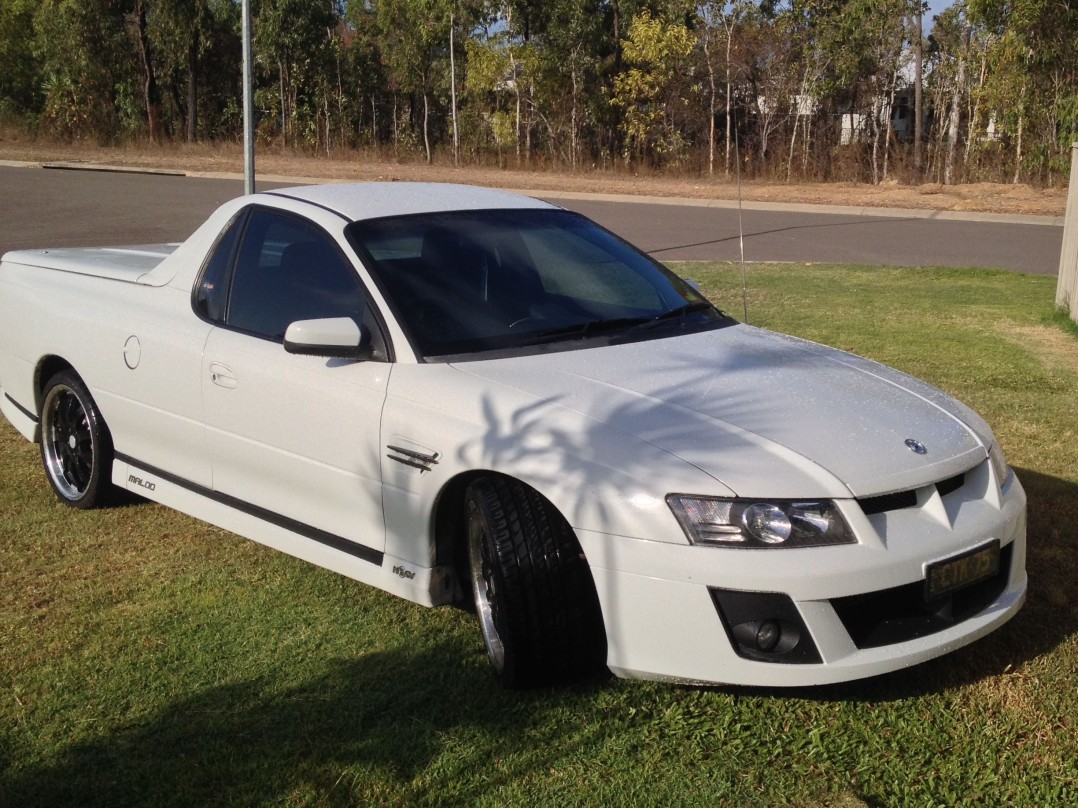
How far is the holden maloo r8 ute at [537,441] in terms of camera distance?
338 centimetres

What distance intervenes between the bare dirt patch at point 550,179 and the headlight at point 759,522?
2218cm

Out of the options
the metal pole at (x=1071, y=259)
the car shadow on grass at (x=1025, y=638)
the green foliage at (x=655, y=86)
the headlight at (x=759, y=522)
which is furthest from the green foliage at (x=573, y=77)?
the headlight at (x=759, y=522)

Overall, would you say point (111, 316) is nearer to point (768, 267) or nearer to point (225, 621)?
point (225, 621)

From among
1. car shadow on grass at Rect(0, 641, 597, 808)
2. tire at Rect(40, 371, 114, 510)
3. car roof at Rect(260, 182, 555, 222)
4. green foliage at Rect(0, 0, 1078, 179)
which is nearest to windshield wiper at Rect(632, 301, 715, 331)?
car roof at Rect(260, 182, 555, 222)

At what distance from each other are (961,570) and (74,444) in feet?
13.5

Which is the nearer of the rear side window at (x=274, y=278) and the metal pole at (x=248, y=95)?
the rear side window at (x=274, y=278)

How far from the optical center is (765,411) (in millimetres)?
3760

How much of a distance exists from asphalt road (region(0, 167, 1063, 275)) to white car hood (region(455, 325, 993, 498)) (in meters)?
12.1

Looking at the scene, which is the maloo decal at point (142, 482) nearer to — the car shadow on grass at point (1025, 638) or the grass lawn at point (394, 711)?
the grass lawn at point (394, 711)

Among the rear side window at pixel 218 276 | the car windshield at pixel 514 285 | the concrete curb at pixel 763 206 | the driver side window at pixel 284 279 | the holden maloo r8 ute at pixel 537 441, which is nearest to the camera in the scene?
the holden maloo r8 ute at pixel 537 441

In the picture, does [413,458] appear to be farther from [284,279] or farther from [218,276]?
[218,276]

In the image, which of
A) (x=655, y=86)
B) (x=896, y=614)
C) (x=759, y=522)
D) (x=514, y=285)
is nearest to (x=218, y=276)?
(x=514, y=285)

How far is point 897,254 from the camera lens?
55.3 ft

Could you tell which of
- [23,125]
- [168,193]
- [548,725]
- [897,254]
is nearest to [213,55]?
[23,125]
